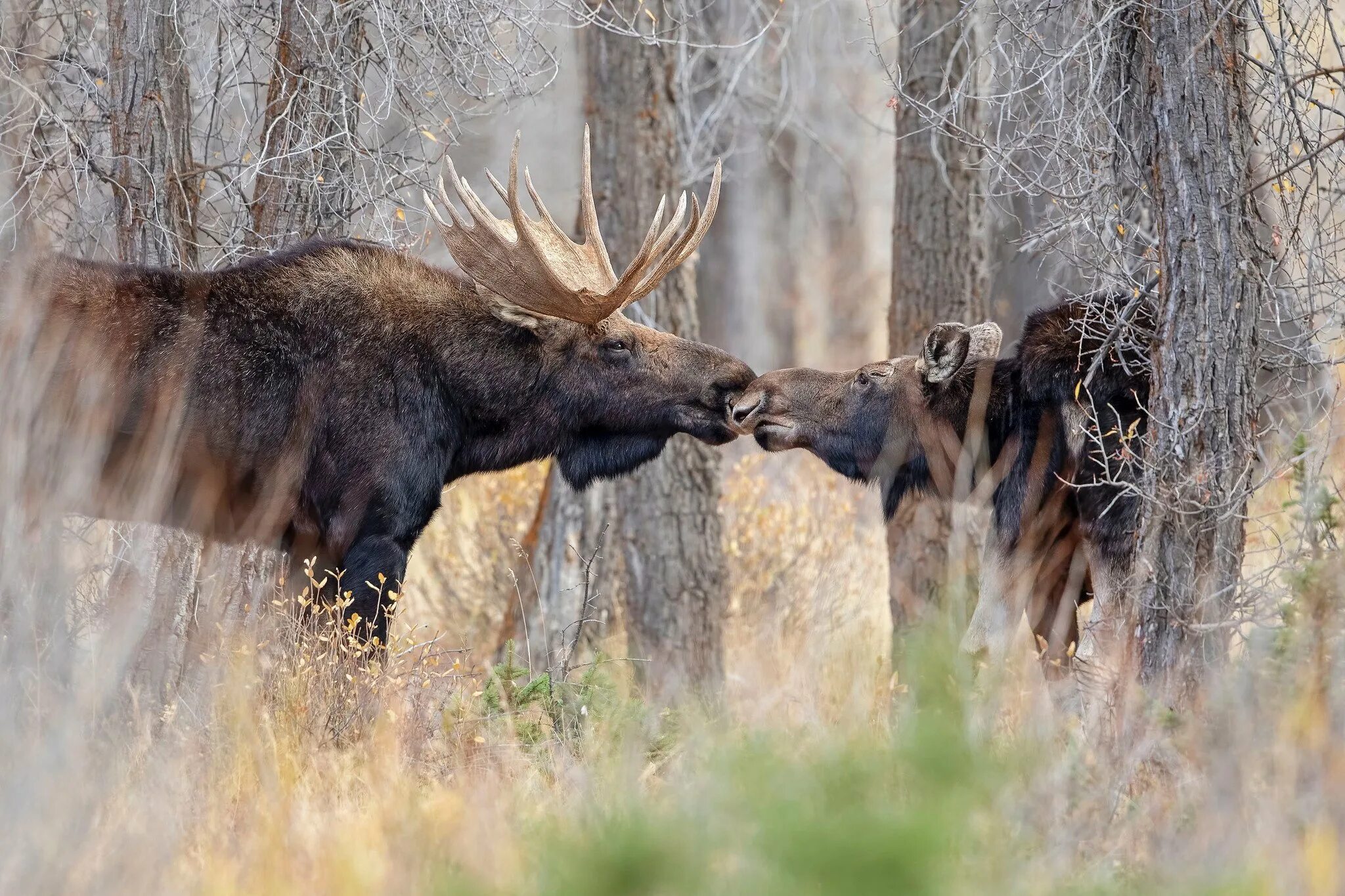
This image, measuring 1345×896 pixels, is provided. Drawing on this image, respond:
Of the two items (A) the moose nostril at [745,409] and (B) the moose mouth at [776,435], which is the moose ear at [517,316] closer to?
(A) the moose nostril at [745,409]

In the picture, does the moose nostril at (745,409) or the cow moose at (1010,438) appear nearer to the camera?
the cow moose at (1010,438)

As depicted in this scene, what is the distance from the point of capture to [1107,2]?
580 cm

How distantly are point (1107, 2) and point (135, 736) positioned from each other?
15.2 feet

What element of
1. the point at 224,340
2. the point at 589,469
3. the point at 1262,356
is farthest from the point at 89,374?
the point at 1262,356

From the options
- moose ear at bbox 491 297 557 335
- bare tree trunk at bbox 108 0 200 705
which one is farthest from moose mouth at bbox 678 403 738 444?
bare tree trunk at bbox 108 0 200 705

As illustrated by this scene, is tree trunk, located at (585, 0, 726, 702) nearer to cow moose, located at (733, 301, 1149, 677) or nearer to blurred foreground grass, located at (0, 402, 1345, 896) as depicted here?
cow moose, located at (733, 301, 1149, 677)

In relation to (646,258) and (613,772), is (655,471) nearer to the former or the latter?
(646,258)

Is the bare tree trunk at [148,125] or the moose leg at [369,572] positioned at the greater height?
the bare tree trunk at [148,125]


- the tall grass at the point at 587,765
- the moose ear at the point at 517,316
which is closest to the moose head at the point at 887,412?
the moose ear at the point at 517,316

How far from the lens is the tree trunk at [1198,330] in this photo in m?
5.42

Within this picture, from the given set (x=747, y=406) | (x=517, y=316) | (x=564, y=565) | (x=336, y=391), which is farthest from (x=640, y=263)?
(x=564, y=565)

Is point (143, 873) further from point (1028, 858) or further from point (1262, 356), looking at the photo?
point (1262, 356)

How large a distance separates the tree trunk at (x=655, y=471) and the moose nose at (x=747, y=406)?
7.28 feet

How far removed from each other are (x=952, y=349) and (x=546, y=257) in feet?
6.61
